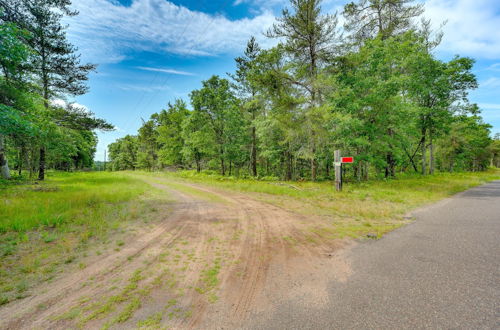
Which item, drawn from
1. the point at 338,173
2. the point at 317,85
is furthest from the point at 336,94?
the point at 338,173

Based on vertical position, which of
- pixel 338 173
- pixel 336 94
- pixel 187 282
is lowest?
pixel 187 282

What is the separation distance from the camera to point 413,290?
2504mm

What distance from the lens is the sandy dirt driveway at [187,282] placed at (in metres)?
2.08

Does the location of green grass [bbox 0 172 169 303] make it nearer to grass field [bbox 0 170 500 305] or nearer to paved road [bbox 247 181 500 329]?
grass field [bbox 0 170 500 305]

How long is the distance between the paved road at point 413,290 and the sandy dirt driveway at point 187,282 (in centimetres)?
23

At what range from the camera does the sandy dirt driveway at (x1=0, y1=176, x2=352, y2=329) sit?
6.84 feet

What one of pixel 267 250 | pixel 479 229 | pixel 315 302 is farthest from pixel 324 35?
pixel 315 302

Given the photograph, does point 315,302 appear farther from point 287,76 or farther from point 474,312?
point 287,76

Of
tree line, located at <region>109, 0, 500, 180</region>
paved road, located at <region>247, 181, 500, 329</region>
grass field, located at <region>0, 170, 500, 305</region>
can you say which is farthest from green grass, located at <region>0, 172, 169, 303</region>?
tree line, located at <region>109, 0, 500, 180</region>

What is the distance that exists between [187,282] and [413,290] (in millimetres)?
3001

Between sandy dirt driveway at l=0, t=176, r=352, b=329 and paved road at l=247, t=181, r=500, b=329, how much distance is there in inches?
9.0

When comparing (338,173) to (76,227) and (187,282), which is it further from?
(76,227)

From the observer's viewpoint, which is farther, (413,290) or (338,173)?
(338,173)

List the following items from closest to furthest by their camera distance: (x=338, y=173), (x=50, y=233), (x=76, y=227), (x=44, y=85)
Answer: (x=50, y=233), (x=76, y=227), (x=338, y=173), (x=44, y=85)
